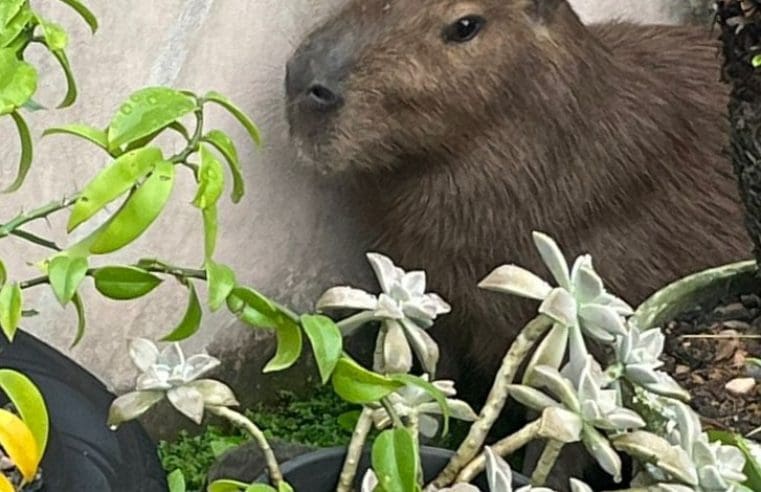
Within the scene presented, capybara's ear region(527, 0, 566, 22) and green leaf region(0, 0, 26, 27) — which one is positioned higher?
green leaf region(0, 0, 26, 27)

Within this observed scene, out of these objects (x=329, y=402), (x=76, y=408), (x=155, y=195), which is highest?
(x=155, y=195)

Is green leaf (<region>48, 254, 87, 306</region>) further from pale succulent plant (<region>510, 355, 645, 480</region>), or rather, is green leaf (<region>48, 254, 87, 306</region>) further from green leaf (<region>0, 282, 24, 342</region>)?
pale succulent plant (<region>510, 355, 645, 480</region>)

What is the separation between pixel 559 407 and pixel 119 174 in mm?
472

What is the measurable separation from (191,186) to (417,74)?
0.36m

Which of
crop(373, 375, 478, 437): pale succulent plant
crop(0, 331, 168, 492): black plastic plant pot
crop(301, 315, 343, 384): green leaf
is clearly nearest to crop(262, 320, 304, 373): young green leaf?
crop(301, 315, 343, 384): green leaf

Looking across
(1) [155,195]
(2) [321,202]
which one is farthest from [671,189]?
(1) [155,195]

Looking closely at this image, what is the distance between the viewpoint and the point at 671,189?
5.83 ft

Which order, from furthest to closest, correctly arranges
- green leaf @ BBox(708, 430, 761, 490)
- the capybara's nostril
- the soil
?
the capybara's nostril, the soil, green leaf @ BBox(708, 430, 761, 490)

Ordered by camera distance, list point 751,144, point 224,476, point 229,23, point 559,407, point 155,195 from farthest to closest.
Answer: point 229,23 → point 224,476 → point 751,144 → point 559,407 → point 155,195

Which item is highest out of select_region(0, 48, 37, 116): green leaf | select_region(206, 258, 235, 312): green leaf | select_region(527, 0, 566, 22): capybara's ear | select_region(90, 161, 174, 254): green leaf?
select_region(0, 48, 37, 116): green leaf

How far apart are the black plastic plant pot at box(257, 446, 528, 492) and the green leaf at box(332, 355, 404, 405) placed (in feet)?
1.03

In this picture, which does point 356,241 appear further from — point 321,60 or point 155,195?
point 155,195

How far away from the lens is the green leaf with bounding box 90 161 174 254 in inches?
35.6

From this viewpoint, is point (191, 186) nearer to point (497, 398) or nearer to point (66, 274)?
point (497, 398)
